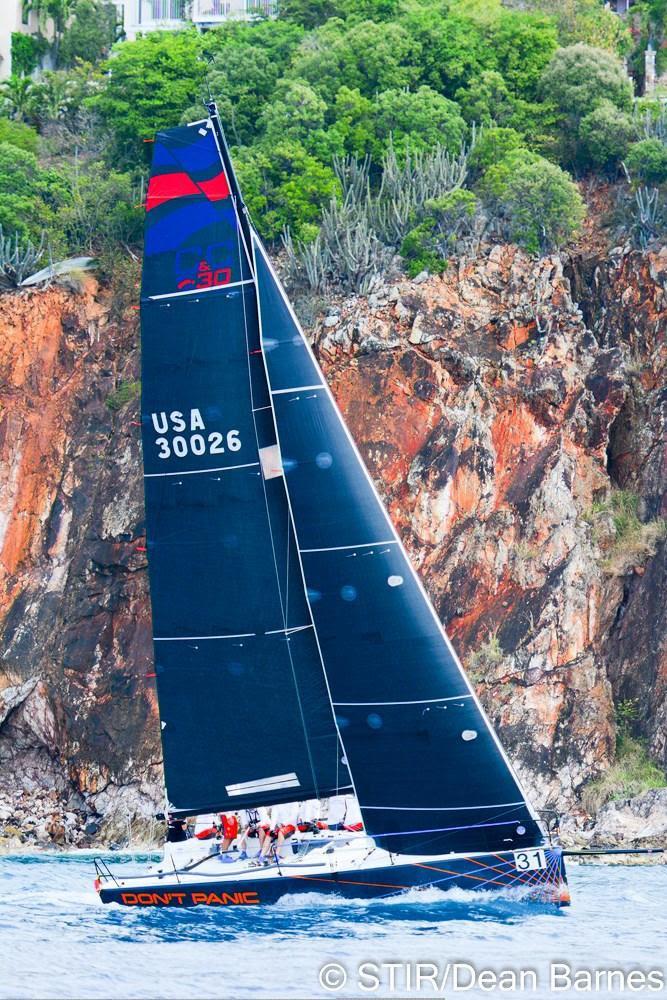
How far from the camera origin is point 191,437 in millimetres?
23078

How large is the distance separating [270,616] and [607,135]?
2129 centimetres

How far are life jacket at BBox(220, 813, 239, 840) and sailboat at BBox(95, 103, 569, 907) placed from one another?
0.20 meters

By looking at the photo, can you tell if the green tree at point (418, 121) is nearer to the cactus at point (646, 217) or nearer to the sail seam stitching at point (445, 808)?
the cactus at point (646, 217)

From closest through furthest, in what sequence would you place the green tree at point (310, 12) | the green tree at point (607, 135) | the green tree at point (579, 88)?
the green tree at point (607, 135), the green tree at point (579, 88), the green tree at point (310, 12)

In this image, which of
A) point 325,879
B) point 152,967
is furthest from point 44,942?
point 325,879

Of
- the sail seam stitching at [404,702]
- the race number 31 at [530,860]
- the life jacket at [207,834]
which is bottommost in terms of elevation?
the life jacket at [207,834]

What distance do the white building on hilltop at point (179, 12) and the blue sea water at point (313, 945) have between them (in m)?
37.3

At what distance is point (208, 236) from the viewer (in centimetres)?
2312

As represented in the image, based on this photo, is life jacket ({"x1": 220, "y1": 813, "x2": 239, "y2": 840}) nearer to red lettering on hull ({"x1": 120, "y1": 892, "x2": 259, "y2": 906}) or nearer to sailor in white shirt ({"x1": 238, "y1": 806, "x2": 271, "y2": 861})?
sailor in white shirt ({"x1": 238, "y1": 806, "x2": 271, "y2": 861})

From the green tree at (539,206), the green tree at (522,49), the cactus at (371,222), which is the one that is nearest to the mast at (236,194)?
the cactus at (371,222)

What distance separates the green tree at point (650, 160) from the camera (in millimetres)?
38438

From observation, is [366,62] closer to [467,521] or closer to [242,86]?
[242,86]

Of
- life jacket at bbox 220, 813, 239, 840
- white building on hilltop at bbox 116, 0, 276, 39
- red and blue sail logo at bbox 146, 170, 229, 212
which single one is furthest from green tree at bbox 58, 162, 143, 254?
life jacket at bbox 220, 813, 239, 840

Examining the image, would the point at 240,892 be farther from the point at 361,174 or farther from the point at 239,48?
the point at 239,48
